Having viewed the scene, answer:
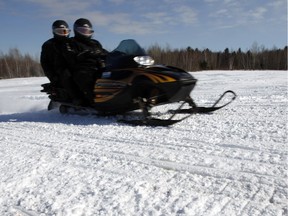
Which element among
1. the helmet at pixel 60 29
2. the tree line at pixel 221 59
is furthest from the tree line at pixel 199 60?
the helmet at pixel 60 29

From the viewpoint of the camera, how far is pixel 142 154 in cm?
339

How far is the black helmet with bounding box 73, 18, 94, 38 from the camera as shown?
5730 mm

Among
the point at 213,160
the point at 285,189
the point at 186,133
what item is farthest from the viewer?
the point at 186,133

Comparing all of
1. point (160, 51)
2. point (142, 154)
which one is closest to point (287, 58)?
point (160, 51)

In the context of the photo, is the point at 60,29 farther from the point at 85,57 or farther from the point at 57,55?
the point at 85,57

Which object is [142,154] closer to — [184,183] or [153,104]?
[184,183]

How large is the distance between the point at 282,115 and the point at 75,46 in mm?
3433

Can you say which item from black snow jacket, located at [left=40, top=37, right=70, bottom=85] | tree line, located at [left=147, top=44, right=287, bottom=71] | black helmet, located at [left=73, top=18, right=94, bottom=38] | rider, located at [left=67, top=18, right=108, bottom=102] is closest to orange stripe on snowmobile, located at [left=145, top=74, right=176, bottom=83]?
rider, located at [left=67, top=18, right=108, bottom=102]

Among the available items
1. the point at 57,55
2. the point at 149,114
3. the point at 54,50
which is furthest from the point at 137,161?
the point at 54,50

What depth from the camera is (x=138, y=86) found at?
4742mm

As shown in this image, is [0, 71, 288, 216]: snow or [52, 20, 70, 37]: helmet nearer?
[0, 71, 288, 216]: snow

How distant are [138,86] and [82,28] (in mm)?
1711

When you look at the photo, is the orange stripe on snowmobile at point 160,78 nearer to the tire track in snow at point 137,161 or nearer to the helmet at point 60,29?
the tire track in snow at point 137,161

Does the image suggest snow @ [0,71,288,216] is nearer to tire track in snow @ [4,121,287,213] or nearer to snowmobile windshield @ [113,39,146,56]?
tire track in snow @ [4,121,287,213]
